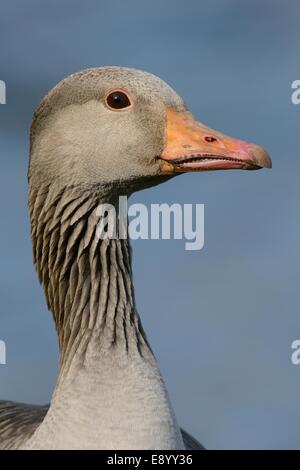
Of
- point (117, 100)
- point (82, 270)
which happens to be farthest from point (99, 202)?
point (117, 100)

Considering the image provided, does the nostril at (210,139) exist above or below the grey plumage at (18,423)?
above

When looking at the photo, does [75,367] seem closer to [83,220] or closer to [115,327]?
[115,327]

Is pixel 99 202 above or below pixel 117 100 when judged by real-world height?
below

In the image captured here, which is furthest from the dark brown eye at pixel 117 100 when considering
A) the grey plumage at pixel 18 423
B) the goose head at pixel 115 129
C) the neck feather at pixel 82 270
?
the grey plumage at pixel 18 423

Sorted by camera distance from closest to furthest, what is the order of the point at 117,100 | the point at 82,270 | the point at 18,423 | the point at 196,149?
the point at 196,149
the point at 117,100
the point at 82,270
the point at 18,423

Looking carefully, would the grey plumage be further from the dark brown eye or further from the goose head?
the dark brown eye

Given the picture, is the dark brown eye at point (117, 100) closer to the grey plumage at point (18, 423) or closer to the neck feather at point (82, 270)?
the neck feather at point (82, 270)

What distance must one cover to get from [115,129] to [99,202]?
1.17 feet

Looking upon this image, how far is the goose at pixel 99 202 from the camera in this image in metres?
5.57

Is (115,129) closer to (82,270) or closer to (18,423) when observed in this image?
(82,270)

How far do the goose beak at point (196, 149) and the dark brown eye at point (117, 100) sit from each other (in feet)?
0.68

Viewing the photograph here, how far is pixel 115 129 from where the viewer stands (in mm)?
5922
